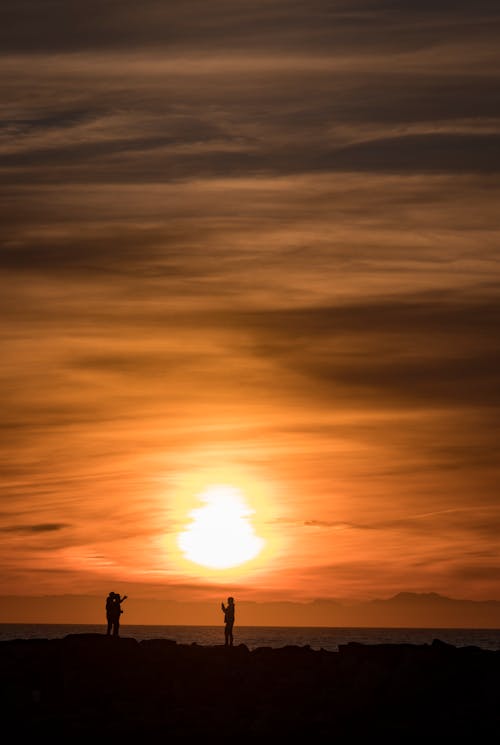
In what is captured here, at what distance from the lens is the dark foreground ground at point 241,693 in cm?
3712

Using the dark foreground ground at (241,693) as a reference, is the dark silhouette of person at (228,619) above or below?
above

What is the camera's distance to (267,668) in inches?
1668

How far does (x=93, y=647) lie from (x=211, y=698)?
430 centimetres

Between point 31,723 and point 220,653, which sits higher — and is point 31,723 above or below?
below

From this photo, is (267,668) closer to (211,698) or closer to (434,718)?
(211,698)

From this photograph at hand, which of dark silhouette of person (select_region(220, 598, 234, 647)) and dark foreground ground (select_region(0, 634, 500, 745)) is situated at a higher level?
dark silhouette of person (select_region(220, 598, 234, 647))

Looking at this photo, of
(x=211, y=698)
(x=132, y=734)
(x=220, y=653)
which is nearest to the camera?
(x=132, y=734)

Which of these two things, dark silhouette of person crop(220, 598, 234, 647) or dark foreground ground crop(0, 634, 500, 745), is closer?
dark foreground ground crop(0, 634, 500, 745)

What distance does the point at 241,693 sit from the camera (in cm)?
4062

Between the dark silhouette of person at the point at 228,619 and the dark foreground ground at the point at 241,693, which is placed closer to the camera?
the dark foreground ground at the point at 241,693

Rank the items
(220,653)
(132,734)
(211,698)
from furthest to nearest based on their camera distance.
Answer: (220,653) → (211,698) → (132,734)

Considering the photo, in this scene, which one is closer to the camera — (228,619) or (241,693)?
(241,693)

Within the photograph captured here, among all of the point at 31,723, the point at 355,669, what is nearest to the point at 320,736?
the point at 355,669

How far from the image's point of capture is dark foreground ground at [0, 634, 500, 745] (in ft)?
122
